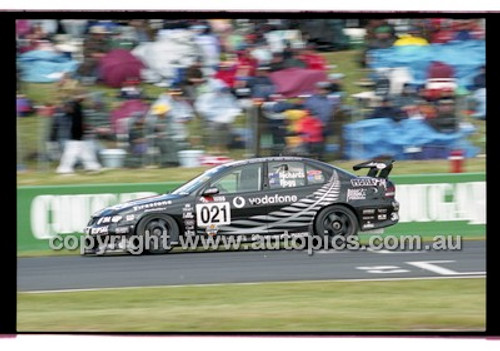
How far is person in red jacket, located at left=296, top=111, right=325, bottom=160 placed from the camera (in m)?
8.89

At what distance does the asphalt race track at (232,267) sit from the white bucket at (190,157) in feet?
2.76

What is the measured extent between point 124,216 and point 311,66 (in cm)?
224

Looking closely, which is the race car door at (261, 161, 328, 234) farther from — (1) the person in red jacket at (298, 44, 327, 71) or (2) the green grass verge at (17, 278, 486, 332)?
(1) the person in red jacket at (298, 44, 327, 71)

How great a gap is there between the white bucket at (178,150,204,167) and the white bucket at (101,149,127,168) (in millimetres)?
538

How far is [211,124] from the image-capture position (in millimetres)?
8883

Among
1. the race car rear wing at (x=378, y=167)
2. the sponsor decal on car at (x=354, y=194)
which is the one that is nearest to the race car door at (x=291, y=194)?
the sponsor decal on car at (x=354, y=194)

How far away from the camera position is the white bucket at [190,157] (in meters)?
Answer: 8.83

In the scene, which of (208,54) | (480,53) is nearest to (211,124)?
(208,54)

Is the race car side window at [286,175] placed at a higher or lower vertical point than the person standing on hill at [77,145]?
lower

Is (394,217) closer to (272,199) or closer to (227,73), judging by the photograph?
(272,199)

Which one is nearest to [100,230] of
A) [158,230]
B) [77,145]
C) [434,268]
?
[158,230]

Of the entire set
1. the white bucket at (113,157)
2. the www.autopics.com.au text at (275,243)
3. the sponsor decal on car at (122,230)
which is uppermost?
the white bucket at (113,157)

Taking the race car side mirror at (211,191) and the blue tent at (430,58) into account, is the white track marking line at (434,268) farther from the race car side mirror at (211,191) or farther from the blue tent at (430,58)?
the race car side mirror at (211,191)

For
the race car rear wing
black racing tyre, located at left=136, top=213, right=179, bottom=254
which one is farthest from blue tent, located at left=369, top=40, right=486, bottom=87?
black racing tyre, located at left=136, top=213, right=179, bottom=254
